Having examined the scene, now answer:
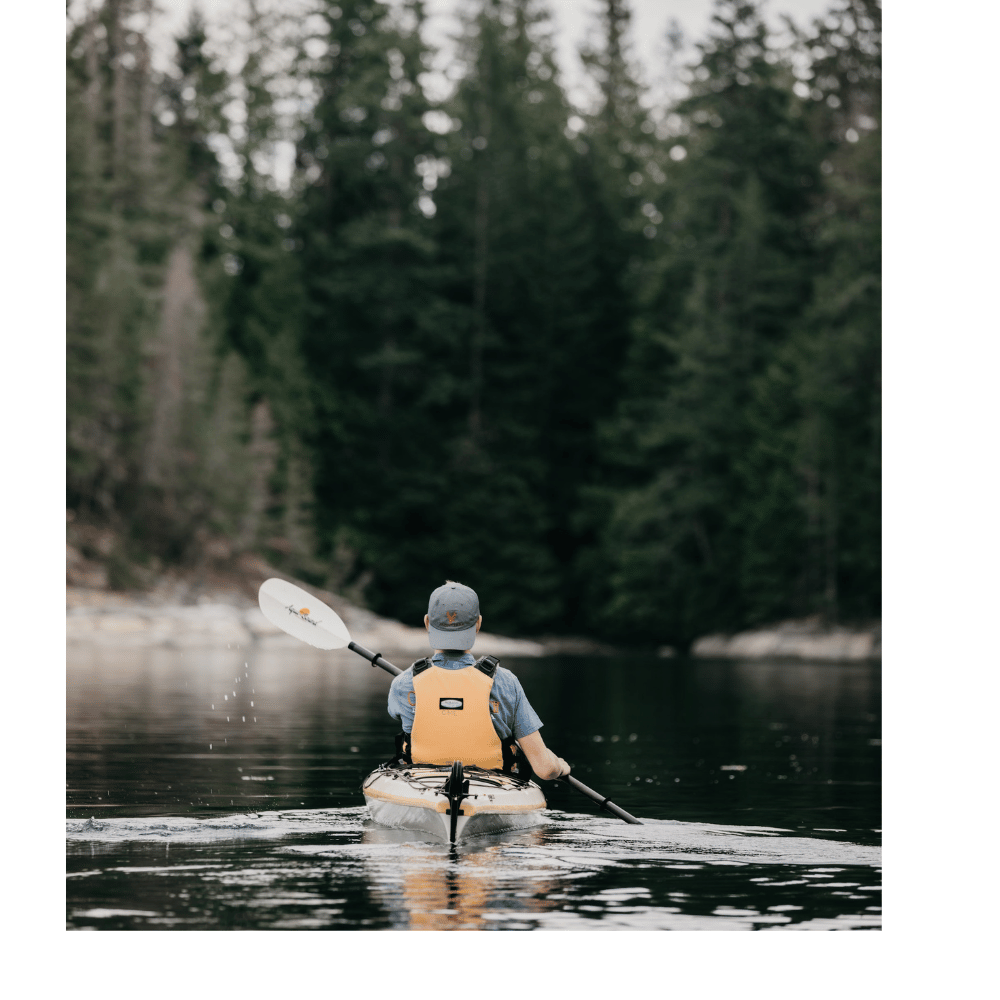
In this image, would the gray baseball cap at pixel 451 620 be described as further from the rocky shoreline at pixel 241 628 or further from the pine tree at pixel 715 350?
A: the pine tree at pixel 715 350

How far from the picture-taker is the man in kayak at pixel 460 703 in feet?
27.4

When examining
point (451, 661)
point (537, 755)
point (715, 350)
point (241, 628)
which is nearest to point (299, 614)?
point (451, 661)

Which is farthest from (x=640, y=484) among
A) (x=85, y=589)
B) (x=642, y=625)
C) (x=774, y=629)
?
(x=85, y=589)

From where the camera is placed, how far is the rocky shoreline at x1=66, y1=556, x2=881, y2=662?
3406 centimetres

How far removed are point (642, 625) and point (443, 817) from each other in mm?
41766

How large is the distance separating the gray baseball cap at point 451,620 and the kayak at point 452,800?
2.03 feet

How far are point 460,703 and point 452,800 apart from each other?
517 mm

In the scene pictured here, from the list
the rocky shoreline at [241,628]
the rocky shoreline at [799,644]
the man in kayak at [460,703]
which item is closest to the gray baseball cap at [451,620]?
the man in kayak at [460,703]

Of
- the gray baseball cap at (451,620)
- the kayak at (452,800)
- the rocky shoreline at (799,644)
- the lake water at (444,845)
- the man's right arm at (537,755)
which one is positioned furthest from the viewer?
the rocky shoreline at (799,644)

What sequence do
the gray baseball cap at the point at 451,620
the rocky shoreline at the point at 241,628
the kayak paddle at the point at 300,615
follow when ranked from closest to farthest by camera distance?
the gray baseball cap at the point at 451,620 → the kayak paddle at the point at 300,615 → the rocky shoreline at the point at 241,628

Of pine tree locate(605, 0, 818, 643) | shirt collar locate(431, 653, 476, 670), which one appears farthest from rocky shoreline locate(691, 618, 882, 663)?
shirt collar locate(431, 653, 476, 670)

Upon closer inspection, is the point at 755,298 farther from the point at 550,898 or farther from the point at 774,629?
the point at 550,898

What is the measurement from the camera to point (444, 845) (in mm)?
8344

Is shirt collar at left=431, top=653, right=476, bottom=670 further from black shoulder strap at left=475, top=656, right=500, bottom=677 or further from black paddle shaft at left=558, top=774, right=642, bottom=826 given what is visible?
black paddle shaft at left=558, top=774, right=642, bottom=826
